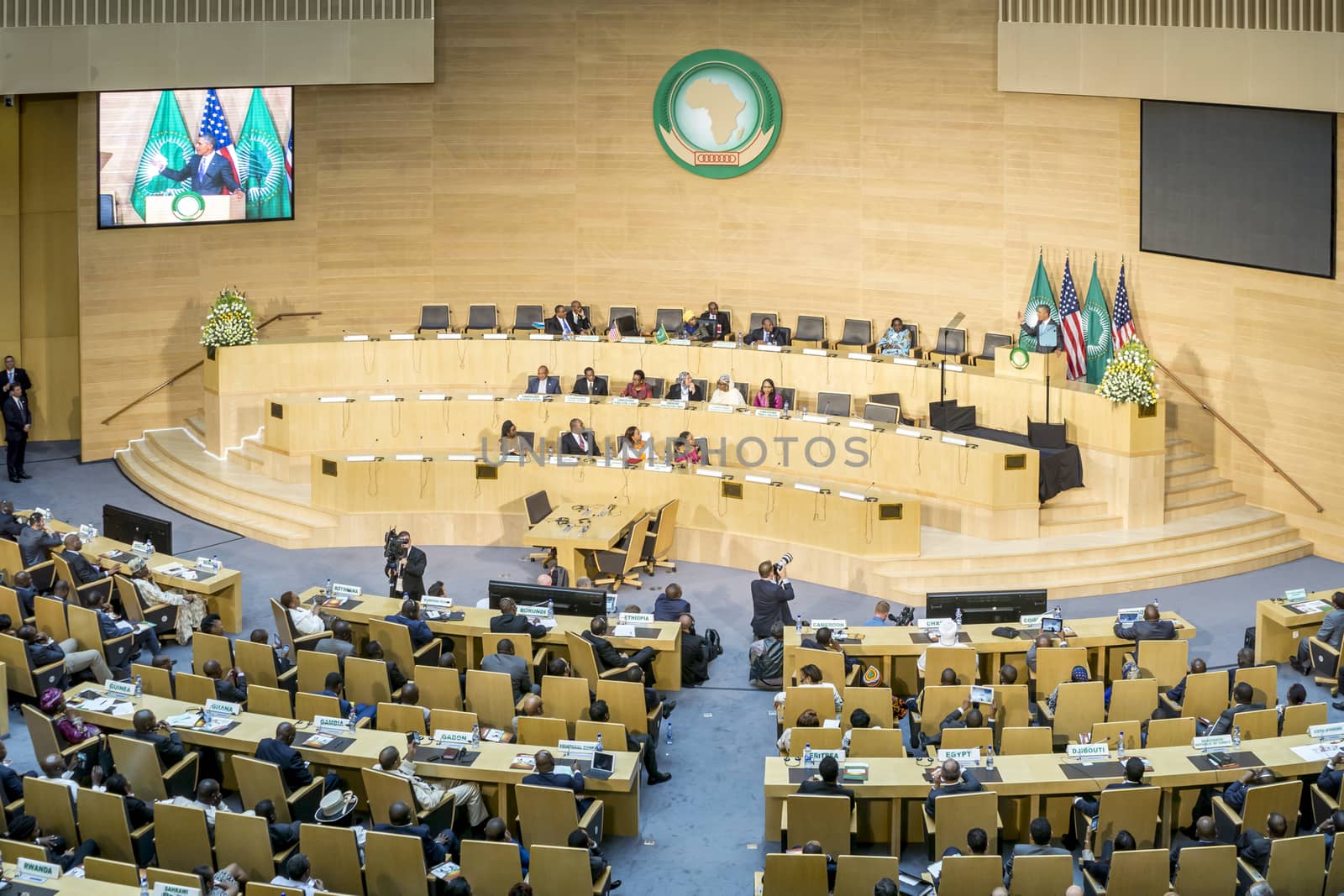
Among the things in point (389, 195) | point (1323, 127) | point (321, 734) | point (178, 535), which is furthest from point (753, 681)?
point (389, 195)

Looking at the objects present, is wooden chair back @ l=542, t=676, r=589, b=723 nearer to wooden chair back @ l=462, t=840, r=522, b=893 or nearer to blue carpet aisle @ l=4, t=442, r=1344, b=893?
blue carpet aisle @ l=4, t=442, r=1344, b=893

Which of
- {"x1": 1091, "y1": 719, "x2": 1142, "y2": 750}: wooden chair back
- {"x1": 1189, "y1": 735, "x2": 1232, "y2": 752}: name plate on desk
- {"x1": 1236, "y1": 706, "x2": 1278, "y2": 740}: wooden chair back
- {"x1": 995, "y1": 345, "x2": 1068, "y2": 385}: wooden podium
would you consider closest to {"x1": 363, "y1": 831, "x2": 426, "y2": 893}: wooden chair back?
{"x1": 1091, "y1": 719, "x2": 1142, "y2": 750}: wooden chair back

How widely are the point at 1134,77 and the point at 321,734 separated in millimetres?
13503

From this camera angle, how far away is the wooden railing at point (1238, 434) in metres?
19.7

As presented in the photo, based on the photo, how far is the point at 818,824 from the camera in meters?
11.8

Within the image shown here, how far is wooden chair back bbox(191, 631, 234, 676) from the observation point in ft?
48.2

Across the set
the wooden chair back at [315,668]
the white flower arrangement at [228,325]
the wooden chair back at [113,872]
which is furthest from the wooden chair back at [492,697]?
the white flower arrangement at [228,325]

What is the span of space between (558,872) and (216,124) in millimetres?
16027

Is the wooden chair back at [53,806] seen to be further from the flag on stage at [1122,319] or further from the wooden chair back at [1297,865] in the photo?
the flag on stage at [1122,319]

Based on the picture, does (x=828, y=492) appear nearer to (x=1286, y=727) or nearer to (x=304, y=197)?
(x=1286, y=727)

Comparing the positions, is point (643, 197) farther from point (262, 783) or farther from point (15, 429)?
point (262, 783)

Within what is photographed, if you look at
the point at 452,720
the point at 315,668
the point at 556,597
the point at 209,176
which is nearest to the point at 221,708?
the point at 315,668

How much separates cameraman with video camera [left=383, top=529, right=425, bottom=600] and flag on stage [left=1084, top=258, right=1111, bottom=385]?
32.1 feet

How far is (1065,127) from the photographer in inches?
858
